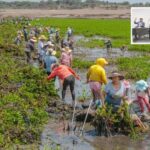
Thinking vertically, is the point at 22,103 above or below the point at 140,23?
below

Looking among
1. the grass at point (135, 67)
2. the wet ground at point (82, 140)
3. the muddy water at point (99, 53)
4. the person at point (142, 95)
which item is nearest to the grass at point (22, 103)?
the wet ground at point (82, 140)

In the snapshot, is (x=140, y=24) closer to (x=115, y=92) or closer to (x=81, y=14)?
(x=115, y=92)

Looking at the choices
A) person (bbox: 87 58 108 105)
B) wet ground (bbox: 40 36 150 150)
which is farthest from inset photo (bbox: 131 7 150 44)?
wet ground (bbox: 40 36 150 150)

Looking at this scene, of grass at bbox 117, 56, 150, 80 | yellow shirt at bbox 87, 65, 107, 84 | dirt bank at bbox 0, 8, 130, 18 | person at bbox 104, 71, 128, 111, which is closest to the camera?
person at bbox 104, 71, 128, 111

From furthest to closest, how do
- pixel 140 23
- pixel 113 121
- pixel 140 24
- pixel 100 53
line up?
pixel 100 53
pixel 140 24
pixel 140 23
pixel 113 121

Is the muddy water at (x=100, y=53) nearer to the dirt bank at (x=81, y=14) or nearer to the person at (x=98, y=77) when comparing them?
the person at (x=98, y=77)

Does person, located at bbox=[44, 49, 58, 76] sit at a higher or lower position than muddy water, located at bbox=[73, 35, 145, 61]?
higher

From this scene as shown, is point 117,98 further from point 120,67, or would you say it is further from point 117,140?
point 120,67

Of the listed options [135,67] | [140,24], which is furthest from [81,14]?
[135,67]

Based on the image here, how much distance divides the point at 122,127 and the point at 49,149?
7.50 ft

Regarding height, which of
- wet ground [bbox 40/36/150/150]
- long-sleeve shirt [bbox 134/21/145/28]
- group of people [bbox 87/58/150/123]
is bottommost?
wet ground [bbox 40/36/150/150]

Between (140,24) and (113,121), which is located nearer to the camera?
(113,121)

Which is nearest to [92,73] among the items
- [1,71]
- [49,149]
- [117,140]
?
[117,140]

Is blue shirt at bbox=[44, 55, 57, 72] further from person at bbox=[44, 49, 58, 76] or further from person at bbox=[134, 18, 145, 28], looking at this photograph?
person at bbox=[134, 18, 145, 28]
